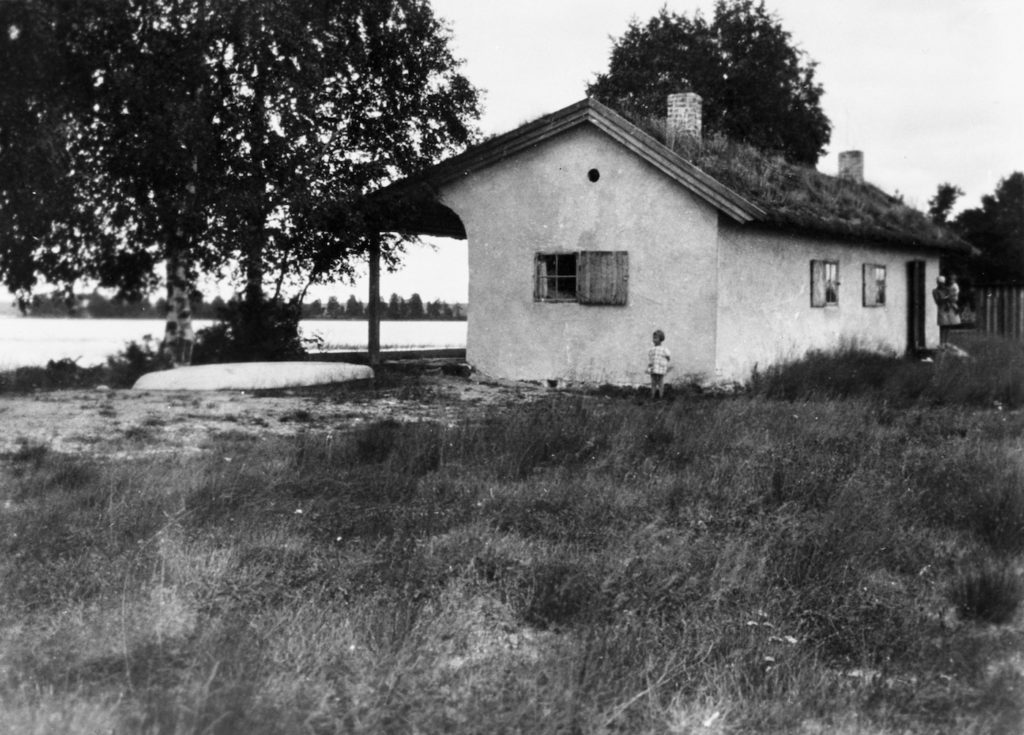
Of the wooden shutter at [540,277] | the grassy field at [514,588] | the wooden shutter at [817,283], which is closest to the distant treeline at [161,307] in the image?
the wooden shutter at [540,277]

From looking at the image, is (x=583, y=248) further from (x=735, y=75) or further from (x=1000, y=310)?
(x=735, y=75)

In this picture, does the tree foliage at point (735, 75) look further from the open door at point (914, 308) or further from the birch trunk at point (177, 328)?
the birch trunk at point (177, 328)

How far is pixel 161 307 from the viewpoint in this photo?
1955 cm

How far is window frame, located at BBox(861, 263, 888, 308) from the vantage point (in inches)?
786

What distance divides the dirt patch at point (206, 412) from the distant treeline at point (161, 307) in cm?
381

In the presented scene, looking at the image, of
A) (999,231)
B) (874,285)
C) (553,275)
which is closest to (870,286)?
(874,285)

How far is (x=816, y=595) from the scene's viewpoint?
16.6 ft

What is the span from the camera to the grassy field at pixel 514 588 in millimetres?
3818

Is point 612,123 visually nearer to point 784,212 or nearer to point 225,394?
point 784,212

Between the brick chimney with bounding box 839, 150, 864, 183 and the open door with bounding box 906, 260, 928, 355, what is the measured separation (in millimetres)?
3738

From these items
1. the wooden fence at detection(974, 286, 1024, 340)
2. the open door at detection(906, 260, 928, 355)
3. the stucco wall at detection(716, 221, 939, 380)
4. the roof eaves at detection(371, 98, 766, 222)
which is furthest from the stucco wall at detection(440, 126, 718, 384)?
the wooden fence at detection(974, 286, 1024, 340)

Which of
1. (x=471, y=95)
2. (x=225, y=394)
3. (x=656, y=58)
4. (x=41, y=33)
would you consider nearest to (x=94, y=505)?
(x=225, y=394)

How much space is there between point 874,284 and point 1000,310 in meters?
9.82

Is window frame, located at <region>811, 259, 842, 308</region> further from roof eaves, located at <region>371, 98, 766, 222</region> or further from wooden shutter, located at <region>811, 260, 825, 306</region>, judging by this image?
roof eaves, located at <region>371, 98, 766, 222</region>
